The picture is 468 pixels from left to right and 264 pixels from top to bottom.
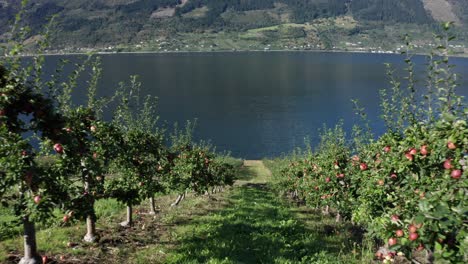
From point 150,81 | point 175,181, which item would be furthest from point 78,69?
point 150,81

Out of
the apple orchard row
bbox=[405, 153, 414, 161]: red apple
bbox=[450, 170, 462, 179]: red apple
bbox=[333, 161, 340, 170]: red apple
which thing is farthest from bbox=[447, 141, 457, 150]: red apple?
bbox=[333, 161, 340, 170]: red apple

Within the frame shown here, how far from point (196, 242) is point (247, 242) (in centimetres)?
164

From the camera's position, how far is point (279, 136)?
95625mm

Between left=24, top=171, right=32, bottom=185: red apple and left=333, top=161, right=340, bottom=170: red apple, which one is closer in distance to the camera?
left=24, top=171, right=32, bottom=185: red apple

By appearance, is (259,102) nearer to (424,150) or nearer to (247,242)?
(247,242)

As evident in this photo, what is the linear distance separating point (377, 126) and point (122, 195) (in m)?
93.8

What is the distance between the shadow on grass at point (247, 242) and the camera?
909cm

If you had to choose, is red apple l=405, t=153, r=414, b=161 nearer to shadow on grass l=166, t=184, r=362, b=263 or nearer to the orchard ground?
the orchard ground

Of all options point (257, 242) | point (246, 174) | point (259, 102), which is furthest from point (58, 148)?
point (259, 102)

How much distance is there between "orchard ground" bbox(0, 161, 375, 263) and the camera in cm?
869

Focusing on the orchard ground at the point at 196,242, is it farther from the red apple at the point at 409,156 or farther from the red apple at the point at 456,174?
the red apple at the point at 456,174

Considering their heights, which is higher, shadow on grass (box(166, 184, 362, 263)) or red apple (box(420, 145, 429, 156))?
red apple (box(420, 145, 429, 156))

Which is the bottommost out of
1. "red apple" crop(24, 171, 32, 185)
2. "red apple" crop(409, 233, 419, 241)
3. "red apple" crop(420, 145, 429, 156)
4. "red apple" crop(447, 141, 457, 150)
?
"red apple" crop(409, 233, 419, 241)

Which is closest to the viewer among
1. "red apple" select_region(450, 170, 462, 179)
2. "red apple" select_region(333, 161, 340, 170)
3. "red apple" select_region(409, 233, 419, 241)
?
"red apple" select_region(409, 233, 419, 241)
